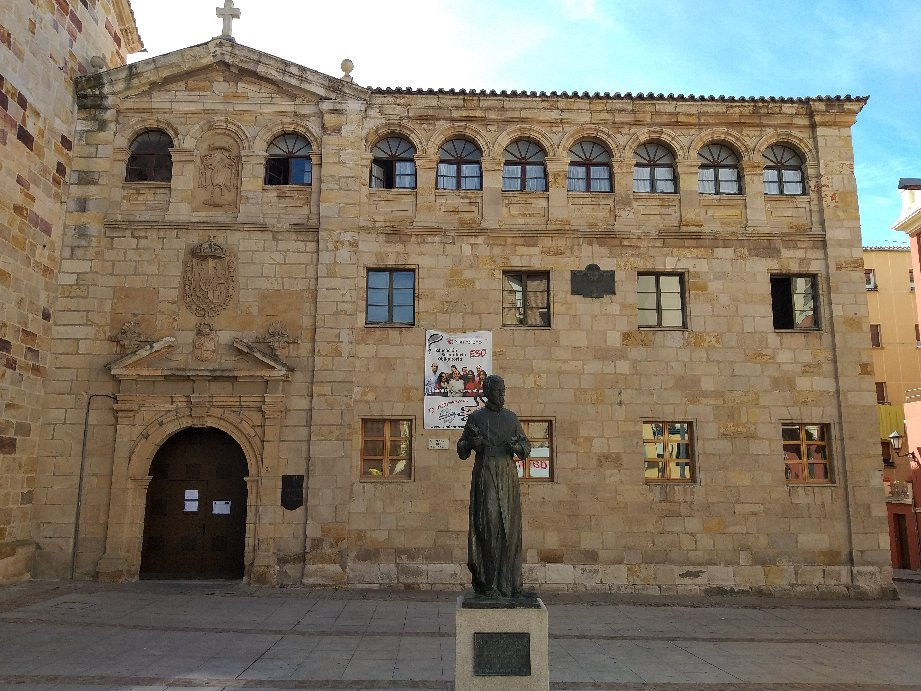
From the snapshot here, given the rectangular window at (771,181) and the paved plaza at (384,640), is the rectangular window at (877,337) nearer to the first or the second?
the rectangular window at (771,181)

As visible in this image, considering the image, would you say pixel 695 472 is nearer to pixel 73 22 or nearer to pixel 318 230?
pixel 318 230

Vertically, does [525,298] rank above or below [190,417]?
above

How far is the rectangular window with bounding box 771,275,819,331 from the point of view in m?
13.9

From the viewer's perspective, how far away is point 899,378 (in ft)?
91.5

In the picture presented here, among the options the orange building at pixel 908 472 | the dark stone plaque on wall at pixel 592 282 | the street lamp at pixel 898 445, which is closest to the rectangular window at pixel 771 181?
the dark stone plaque on wall at pixel 592 282

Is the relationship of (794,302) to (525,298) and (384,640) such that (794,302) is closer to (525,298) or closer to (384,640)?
(525,298)

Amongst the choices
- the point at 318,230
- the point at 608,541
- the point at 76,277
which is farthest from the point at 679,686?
the point at 76,277

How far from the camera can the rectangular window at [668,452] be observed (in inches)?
518

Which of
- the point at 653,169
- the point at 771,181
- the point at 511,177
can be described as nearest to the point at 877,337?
the point at 771,181

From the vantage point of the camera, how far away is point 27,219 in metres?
12.5

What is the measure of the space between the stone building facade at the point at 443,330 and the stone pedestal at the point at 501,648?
697 centimetres

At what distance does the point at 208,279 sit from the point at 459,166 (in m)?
5.61

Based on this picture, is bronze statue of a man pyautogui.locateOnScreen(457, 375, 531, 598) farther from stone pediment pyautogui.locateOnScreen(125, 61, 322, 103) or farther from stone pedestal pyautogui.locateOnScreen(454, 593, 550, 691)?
stone pediment pyautogui.locateOnScreen(125, 61, 322, 103)

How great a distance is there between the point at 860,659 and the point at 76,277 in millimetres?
14444
